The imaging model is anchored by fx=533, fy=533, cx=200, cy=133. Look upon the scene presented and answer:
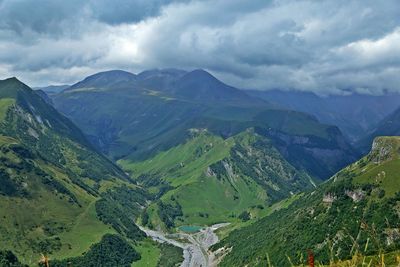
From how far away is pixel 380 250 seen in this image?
46.5ft

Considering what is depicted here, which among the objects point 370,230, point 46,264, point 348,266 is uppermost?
point 46,264

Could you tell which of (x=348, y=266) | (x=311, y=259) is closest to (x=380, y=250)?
(x=348, y=266)

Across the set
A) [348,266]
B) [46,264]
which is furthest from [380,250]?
[46,264]

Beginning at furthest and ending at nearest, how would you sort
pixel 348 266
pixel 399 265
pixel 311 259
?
pixel 348 266 → pixel 399 265 → pixel 311 259

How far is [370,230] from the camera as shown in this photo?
13.4m

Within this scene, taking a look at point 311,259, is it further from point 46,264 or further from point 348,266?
point 46,264

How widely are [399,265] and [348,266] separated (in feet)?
4.64

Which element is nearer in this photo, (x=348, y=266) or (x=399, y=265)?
(x=399, y=265)

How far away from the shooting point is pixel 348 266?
13789mm

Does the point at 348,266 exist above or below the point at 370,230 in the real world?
below

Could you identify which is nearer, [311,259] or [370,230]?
[311,259]

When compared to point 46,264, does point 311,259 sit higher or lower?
lower

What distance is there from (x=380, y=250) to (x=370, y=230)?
3.66 feet

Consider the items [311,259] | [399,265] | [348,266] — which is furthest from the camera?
Answer: [348,266]
